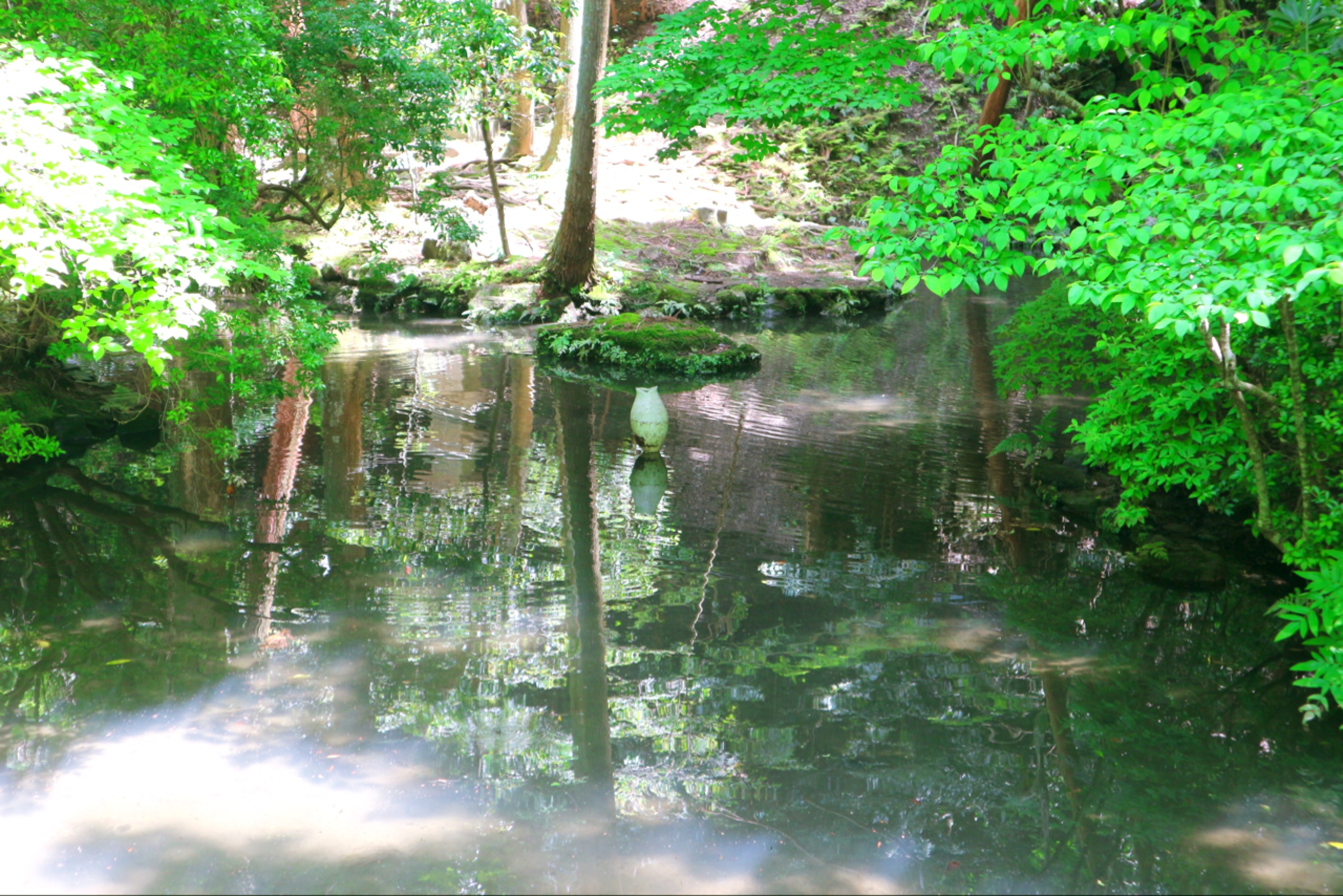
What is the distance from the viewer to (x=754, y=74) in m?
8.34

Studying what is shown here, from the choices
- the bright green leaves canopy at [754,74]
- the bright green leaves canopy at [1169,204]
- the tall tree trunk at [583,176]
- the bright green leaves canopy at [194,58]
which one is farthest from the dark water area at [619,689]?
the tall tree trunk at [583,176]

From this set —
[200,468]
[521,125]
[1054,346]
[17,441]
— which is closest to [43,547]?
[17,441]

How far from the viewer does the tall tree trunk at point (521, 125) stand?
23.5 metres

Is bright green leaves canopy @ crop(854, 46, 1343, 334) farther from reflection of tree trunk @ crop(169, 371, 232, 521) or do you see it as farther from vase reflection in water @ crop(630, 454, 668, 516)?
reflection of tree trunk @ crop(169, 371, 232, 521)

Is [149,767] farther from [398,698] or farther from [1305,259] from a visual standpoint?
[1305,259]

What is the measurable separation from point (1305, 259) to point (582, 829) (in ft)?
12.7

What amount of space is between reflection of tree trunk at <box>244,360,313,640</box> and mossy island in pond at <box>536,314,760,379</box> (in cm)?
449

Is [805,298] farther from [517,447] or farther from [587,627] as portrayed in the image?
[587,627]

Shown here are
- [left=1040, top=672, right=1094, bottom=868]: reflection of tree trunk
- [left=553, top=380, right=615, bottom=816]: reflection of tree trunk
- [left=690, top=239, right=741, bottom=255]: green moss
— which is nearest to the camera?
[left=1040, top=672, right=1094, bottom=868]: reflection of tree trunk

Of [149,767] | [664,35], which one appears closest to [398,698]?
[149,767]

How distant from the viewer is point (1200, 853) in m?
3.94

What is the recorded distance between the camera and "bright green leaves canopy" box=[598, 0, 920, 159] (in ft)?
26.5

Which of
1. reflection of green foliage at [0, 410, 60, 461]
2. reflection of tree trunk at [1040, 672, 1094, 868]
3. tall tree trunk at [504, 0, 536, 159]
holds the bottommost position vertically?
reflection of tree trunk at [1040, 672, 1094, 868]

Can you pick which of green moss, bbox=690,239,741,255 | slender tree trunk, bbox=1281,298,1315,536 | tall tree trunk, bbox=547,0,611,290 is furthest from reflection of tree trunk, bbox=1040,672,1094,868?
green moss, bbox=690,239,741,255
